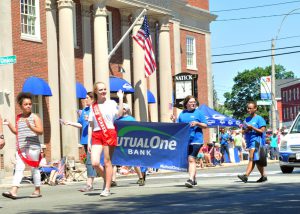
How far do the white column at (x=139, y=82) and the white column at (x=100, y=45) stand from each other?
2.79m

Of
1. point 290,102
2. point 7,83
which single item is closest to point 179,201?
point 7,83

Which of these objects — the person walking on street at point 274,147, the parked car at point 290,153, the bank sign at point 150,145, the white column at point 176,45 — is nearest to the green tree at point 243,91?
the person walking on street at point 274,147

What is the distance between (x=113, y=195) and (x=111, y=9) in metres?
21.8

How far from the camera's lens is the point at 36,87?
26719 mm

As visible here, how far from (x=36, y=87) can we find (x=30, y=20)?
9.18 feet

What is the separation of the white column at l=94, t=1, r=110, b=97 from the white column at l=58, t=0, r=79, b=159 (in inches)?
78.5

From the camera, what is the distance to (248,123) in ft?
49.5

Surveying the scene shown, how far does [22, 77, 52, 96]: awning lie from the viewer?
87.2ft

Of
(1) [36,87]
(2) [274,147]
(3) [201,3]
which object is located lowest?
(2) [274,147]

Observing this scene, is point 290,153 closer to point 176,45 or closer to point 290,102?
point 176,45

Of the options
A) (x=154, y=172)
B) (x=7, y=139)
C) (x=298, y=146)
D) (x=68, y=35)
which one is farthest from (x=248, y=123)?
(x=68, y=35)

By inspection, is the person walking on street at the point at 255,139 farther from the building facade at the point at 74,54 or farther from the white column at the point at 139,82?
the white column at the point at 139,82

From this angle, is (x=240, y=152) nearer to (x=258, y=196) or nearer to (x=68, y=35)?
(x=68, y=35)

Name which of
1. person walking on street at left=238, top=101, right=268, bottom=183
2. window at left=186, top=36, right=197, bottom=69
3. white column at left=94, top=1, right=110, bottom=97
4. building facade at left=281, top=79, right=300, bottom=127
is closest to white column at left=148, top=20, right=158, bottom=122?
window at left=186, top=36, right=197, bottom=69
